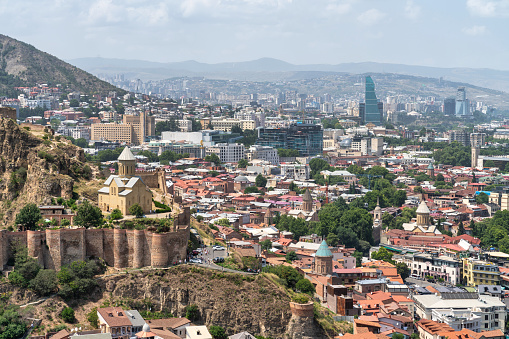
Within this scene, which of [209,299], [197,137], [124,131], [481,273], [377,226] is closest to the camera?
[209,299]

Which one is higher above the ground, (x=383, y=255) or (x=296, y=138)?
(x=296, y=138)

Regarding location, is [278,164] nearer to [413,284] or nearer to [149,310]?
[413,284]

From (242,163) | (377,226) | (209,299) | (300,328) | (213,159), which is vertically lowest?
(377,226)

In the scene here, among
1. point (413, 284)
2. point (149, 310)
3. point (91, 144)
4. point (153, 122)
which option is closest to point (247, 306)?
point (149, 310)

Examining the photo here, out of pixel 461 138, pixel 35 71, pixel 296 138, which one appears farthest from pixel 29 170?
pixel 461 138

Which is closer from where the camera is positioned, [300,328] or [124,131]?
[300,328]

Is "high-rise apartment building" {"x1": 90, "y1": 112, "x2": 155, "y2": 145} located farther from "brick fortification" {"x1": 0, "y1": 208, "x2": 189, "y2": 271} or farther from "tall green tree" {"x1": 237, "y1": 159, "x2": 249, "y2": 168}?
"brick fortification" {"x1": 0, "y1": 208, "x2": 189, "y2": 271}

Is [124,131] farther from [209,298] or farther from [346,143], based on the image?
[209,298]

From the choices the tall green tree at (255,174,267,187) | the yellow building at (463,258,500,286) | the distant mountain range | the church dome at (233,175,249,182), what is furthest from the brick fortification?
the distant mountain range

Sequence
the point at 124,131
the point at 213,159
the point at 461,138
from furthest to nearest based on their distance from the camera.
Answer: the point at 461,138
the point at 124,131
the point at 213,159
